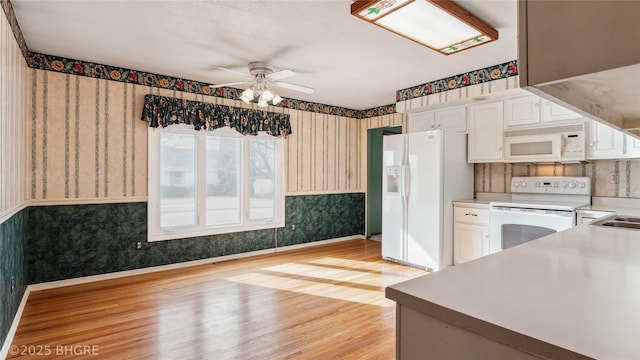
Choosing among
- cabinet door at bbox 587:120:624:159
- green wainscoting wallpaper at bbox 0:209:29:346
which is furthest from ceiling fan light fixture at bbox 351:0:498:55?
green wainscoting wallpaper at bbox 0:209:29:346

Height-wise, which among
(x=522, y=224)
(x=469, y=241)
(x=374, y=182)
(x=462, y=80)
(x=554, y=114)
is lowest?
(x=469, y=241)

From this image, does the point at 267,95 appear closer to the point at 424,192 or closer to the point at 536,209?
the point at 424,192

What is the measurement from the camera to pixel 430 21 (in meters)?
2.64

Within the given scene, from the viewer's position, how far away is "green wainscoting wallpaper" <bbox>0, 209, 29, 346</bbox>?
2.26 meters

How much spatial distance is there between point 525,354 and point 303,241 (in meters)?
5.16

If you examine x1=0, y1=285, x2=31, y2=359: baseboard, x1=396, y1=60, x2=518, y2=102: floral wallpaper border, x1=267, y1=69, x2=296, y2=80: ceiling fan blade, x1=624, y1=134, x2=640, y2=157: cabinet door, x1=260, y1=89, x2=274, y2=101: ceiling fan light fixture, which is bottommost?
x1=0, y1=285, x2=31, y2=359: baseboard

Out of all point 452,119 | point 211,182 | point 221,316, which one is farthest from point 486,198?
point 211,182

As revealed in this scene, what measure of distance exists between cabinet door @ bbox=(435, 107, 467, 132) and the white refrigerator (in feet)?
0.53

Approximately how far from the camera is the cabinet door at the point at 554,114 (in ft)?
11.5

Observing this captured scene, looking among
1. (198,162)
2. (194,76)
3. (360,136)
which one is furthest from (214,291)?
(360,136)

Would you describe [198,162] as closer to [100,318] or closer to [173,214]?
[173,214]

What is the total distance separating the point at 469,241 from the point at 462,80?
6.45ft

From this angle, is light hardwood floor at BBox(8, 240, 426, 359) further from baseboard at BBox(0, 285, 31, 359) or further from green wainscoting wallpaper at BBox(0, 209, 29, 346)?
green wainscoting wallpaper at BBox(0, 209, 29, 346)

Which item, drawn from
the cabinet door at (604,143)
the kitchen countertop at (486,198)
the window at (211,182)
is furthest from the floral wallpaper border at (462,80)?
the window at (211,182)
